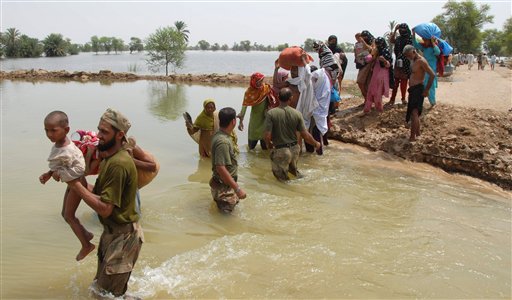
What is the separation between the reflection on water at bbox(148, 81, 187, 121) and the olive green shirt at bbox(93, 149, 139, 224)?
9021 mm

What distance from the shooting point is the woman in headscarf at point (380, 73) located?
7.93m

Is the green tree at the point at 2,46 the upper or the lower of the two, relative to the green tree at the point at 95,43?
lower

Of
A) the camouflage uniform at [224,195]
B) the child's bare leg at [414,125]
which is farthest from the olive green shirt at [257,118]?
the camouflage uniform at [224,195]

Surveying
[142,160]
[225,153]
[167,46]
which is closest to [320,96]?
[225,153]

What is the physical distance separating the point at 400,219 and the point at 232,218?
1.95m

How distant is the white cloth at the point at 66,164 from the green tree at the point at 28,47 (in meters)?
70.3

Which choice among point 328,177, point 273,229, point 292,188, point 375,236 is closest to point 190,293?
point 273,229

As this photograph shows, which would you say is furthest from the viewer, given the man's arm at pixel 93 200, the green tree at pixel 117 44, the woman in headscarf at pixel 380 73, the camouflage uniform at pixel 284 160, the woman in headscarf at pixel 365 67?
the green tree at pixel 117 44

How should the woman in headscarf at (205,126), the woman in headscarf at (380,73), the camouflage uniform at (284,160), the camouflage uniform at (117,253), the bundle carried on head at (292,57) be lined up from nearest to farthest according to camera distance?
1. the camouflage uniform at (117,253)
2. the camouflage uniform at (284,160)
3. the woman in headscarf at (205,126)
4. the bundle carried on head at (292,57)
5. the woman in headscarf at (380,73)

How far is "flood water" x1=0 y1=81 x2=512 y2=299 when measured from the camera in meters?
3.30

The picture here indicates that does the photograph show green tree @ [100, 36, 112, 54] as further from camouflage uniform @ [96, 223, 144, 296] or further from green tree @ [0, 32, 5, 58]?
camouflage uniform @ [96, 223, 144, 296]

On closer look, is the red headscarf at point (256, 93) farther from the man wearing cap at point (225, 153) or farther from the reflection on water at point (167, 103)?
the reflection on water at point (167, 103)

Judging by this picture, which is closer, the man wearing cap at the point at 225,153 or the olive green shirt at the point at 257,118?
the man wearing cap at the point at 225,153

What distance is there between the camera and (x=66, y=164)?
2.49 meters
